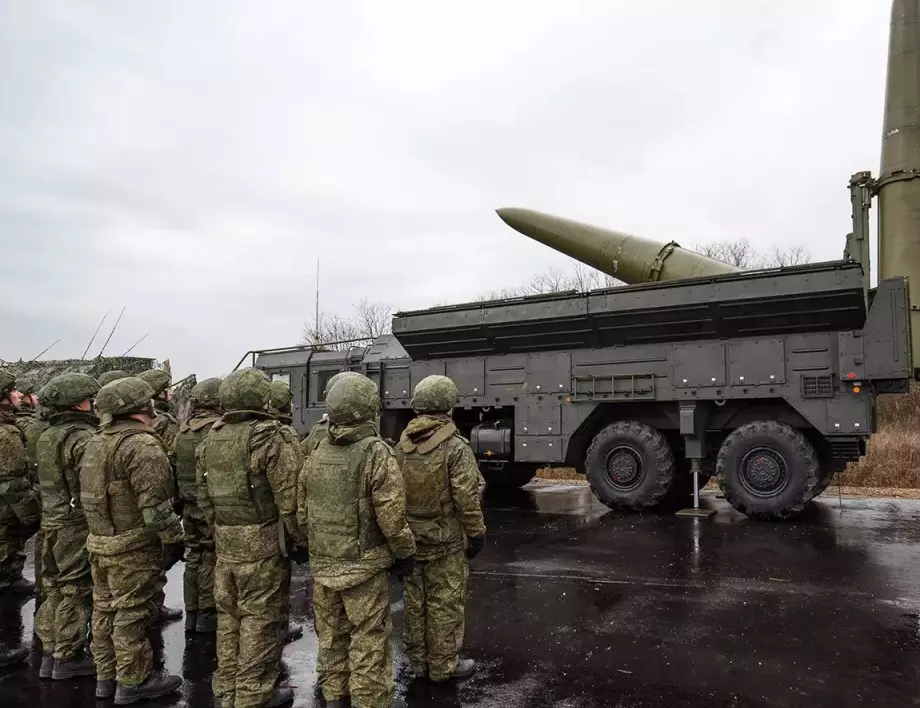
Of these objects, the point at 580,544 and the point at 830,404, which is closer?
the point at 580,544

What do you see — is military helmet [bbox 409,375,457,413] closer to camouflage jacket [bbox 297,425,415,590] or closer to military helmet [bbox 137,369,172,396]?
camouflage jacket [bbox 297,425,415,590]

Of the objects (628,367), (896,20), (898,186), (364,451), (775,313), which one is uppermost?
(896,20)

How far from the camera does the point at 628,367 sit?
8.71 metres

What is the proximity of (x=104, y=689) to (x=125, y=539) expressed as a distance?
2.58ft

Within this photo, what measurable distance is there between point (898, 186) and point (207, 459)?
36.9 ft

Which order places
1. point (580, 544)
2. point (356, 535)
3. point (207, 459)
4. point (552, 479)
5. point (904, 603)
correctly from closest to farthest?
point (356, 535) → point (207, 459) → point (904, 603) → point (580, 544) → point (552, 479)

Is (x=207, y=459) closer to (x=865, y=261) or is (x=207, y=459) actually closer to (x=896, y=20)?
(x=865, y=261)

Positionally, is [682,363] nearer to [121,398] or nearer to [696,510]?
[696,510]

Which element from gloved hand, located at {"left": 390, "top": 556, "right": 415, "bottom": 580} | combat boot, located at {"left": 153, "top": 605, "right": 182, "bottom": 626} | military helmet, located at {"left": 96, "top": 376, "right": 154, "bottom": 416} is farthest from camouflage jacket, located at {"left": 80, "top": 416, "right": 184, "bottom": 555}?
combat boot, located at {"left": 153, "top": 605, "right": 182, "bottom": 626}

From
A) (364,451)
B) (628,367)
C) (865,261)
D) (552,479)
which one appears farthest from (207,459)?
(552,479)

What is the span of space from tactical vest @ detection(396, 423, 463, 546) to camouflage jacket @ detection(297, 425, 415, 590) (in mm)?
430

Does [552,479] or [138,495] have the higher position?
[138,495]

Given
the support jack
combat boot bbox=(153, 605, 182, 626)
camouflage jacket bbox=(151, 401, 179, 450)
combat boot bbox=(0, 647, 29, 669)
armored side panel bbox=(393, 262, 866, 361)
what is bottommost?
combat boot bbox=(153, 605, 182, 626)

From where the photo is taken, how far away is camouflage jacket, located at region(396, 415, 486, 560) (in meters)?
3.72
